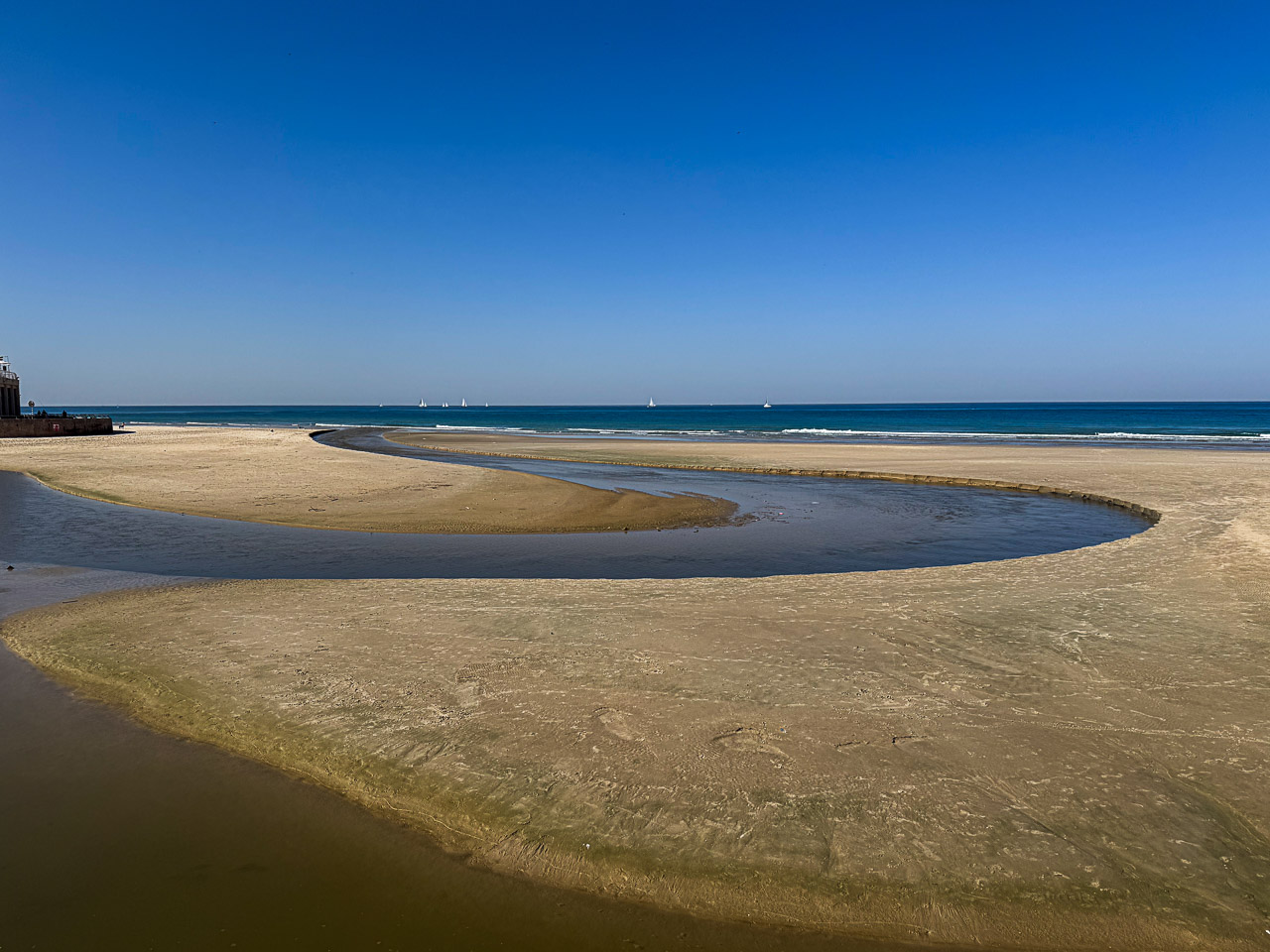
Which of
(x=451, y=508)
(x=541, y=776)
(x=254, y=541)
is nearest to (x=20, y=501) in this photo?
(x=254, y=541)

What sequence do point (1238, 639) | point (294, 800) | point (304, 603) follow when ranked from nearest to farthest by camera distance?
point (294, 800) < point (1238, 639) < point (304, 603)

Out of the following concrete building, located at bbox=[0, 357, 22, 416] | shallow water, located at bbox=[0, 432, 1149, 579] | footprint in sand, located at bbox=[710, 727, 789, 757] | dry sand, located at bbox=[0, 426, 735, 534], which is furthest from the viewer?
concrete building, located at bbox=[0, 357, 22, 416]

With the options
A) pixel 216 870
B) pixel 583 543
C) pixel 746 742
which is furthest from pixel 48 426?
pixel 746 742

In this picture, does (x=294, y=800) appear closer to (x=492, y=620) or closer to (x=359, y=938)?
(x=359, y=938)

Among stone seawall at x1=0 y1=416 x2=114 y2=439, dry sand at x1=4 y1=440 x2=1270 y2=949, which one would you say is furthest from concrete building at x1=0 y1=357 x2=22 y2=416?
dry sand at x1=4 y1=440 x2=1270 y2=949

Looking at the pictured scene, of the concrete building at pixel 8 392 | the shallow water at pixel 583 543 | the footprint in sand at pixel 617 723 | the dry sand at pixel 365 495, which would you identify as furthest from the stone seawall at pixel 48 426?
the footprint in sand at pixel 617 723

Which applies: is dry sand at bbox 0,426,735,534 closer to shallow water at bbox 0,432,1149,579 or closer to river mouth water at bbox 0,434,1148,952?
shallow water at bbox 0,432,1149,579

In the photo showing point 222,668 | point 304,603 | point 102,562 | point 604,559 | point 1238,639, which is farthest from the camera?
point 604,559
